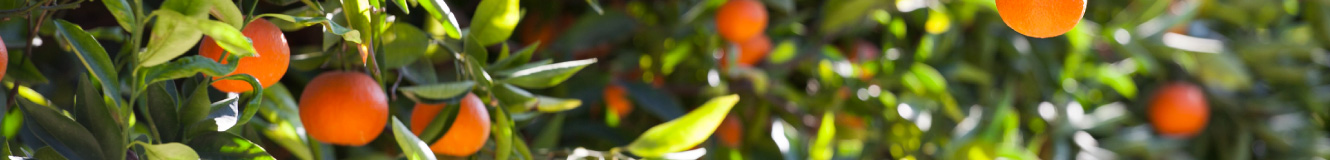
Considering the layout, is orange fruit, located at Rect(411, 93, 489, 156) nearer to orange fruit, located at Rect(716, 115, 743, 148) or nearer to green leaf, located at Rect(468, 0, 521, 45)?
green leaf, located at Rect(468, 0, 521, 45)

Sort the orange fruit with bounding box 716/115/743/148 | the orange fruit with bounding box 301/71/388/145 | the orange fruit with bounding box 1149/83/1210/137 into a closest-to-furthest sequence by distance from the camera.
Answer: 1. the orange fruit with bounding box 301/71/388/145
2. the orange fruit with bounding box 716/115/743/148
3. the orange fruit with bounding box 1149/83/1210/137

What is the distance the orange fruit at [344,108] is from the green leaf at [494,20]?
0.06 m

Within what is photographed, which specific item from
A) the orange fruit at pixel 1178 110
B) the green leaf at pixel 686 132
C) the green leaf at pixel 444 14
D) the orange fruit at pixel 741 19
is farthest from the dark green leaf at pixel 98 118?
the orange fruit at pixel 1178 110

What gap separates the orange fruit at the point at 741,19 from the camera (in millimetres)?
860

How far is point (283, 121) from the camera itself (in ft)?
1.83

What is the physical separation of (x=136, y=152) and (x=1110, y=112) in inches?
40.9

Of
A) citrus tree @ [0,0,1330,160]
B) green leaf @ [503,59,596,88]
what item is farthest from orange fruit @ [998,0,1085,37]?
green leaf @ [503,59,596,88]

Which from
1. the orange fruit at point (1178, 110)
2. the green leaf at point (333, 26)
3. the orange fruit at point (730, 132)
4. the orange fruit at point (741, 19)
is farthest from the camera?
the orange fruit at point (1178, 110)

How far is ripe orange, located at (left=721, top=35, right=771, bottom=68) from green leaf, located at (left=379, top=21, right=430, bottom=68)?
0.49 metres

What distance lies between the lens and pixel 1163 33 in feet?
3.79

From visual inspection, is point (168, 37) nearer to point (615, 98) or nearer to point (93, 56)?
point (93, 56)

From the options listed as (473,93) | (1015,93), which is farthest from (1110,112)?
(473,93)

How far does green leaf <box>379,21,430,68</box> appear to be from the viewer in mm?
498

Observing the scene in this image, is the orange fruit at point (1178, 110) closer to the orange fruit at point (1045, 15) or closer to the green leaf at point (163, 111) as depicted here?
the orange fruit at point (1045, 15)
